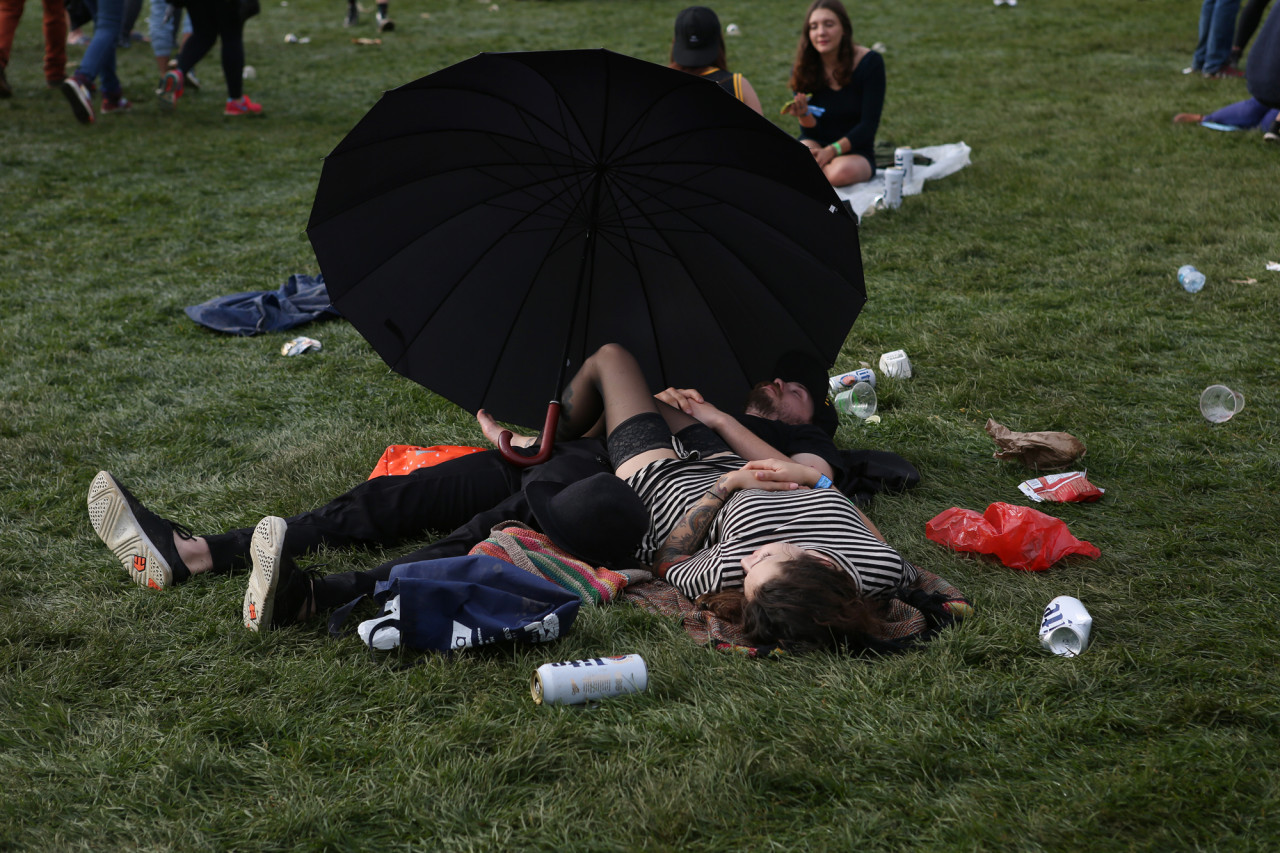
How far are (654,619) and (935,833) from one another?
1068 millimetres

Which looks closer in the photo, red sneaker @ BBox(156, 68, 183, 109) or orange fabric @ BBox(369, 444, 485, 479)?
orange fabric @ BBox(369, 444, 485, 479)

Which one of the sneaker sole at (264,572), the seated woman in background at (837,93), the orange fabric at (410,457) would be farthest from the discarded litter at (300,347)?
the seated woman in background at (837,93)

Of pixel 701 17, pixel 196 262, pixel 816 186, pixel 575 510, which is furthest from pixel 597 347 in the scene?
pixel 196 262

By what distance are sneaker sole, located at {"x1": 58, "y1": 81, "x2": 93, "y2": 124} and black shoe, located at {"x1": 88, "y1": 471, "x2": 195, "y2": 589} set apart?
8.74 meters

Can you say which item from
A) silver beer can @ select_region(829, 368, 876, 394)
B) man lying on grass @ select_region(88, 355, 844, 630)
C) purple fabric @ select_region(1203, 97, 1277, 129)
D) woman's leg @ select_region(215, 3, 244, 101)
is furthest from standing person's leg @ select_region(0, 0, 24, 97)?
purple fabric @ select_region(1203, 97, 1277, 129)

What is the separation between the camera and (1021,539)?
3.32m

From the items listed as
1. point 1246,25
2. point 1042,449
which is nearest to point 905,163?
point 1042,449

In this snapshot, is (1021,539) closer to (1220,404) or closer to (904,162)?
(1220,404)

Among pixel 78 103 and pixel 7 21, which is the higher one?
pixel 7 21

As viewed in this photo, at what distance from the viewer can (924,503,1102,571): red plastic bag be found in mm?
3318

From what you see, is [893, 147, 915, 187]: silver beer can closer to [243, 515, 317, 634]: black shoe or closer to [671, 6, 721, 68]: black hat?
[671, 6, 721, 68]: black hat

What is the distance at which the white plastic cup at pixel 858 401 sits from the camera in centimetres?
467

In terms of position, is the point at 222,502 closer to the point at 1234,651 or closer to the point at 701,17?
the point at 1234,651

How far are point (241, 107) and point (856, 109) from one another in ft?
24.6
